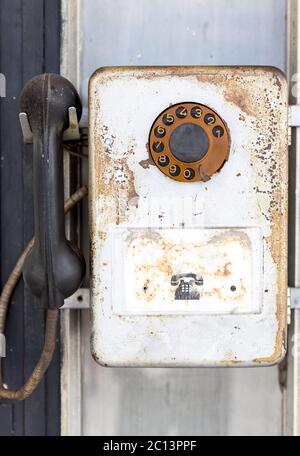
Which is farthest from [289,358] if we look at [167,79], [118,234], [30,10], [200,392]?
[30,10]

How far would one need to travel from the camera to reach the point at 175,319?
752mm

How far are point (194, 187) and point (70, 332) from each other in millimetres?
412

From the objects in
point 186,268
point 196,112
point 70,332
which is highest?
point 196,112

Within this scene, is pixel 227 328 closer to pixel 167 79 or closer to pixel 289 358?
pixel 289 358

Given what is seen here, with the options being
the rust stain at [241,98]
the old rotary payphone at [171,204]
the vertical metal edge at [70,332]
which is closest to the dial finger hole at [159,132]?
the old rotary payphone at [171,204]

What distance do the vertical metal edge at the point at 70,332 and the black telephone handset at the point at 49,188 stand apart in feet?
0.54

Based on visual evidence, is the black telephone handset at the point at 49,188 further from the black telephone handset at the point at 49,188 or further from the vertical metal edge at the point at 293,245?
the vertical metal edge at the point at 293,245

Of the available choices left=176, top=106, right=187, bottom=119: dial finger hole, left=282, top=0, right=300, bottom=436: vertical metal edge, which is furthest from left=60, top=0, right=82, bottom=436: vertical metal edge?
left=282, top=0, right=300, bottom=436: vertical metal edge

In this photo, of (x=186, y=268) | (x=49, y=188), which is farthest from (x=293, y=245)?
(x=49, y=188)

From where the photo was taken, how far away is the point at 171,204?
73cm

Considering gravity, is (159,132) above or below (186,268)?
above

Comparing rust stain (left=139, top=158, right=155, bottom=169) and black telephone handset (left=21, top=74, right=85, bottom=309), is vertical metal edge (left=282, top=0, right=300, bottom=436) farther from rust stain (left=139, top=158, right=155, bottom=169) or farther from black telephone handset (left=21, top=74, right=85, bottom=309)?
black telephone handset (left=21, top=74, right=85, bottom=309)

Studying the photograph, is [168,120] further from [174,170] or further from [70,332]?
[70,332]
